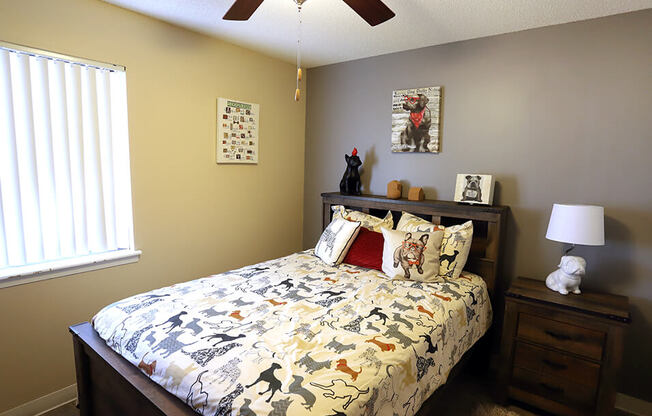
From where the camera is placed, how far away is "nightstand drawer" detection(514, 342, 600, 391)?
1938 millimetres

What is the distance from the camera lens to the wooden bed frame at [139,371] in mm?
1324

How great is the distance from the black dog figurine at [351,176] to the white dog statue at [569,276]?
5.56 ft

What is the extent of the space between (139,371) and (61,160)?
1.46 meters

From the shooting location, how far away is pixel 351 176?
3.21 m

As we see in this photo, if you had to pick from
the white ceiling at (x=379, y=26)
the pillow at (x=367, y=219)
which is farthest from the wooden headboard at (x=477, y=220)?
the white ceiling at (x=379, y=26)

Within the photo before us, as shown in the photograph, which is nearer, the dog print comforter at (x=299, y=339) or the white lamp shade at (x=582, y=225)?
the dog print comforter at (x=299, y=339)

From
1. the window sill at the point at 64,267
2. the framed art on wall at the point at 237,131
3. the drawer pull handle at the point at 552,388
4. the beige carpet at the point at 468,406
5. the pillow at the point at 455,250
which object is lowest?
the beige carpet at the point at 468,406

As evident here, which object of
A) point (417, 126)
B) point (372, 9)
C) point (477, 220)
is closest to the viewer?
point (372, 9)

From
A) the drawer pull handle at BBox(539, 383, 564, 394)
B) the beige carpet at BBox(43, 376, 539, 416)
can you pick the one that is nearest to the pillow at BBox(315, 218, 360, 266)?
the beige carpet at BBox(43, 376, 539, 416)

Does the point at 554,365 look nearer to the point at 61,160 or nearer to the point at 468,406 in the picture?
the point at 468,406

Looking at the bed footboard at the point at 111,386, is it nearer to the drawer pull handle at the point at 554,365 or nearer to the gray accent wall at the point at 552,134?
the drawer pull handle at the point at 554,365

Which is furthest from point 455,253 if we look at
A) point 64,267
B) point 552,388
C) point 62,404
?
point 62,404

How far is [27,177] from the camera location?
2.00 meters

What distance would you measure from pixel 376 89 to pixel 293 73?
0.91 metres
